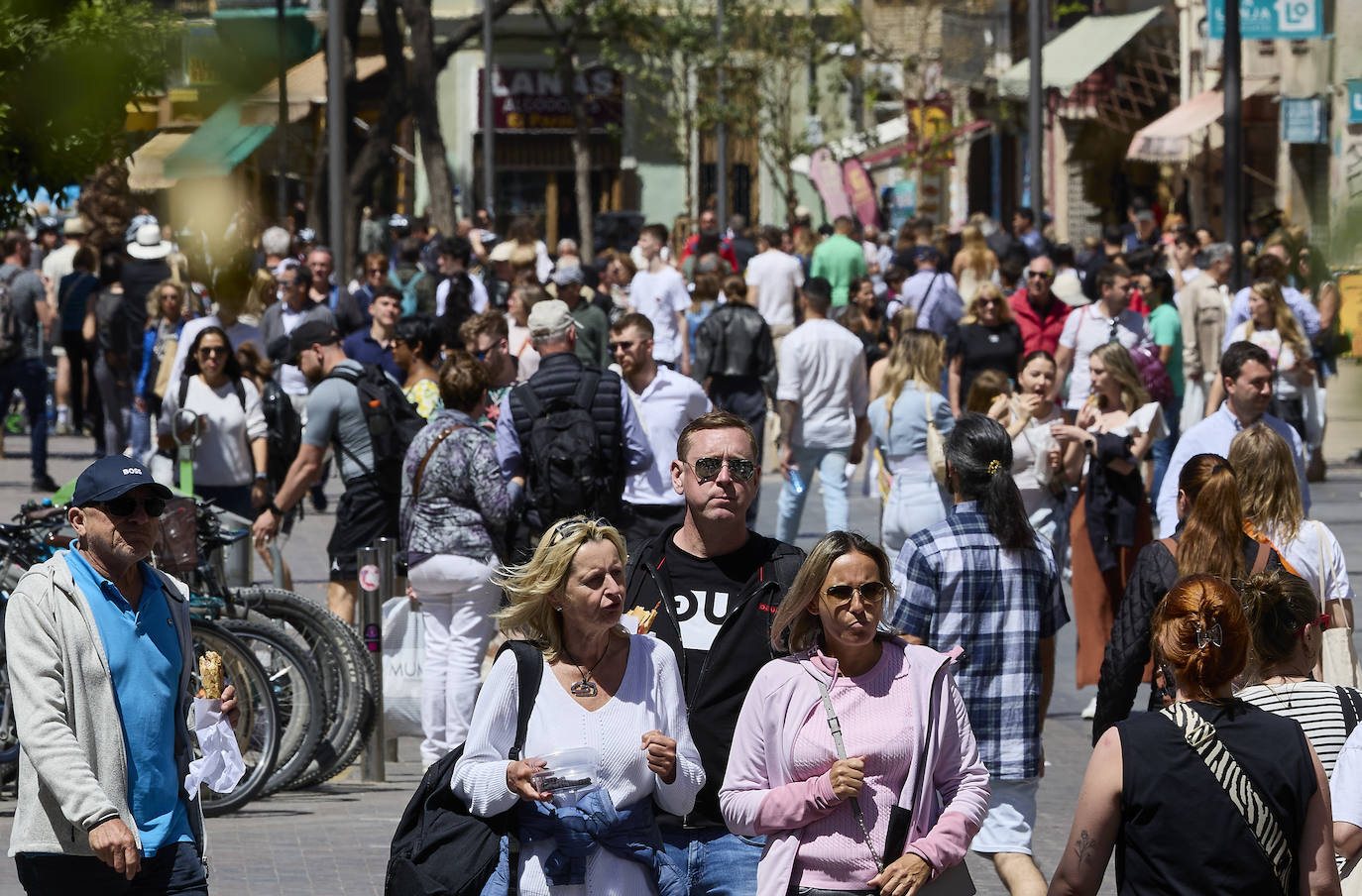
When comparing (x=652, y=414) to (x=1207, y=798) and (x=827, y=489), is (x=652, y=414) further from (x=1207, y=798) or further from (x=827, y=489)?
(x=1207, y=798)

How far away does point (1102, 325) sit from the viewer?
14.5m

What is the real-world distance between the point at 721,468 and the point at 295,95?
3.75m

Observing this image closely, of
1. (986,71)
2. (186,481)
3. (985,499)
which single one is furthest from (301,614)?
(986,71)

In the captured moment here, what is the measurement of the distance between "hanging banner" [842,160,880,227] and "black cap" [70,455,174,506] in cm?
2756

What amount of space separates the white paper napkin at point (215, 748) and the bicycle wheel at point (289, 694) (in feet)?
10.1

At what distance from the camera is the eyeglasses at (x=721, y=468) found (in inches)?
198

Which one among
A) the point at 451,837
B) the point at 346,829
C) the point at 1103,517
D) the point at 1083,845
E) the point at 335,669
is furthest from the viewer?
the point at 1103,517

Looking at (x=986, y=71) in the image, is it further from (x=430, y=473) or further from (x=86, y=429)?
(x=430, y=473)

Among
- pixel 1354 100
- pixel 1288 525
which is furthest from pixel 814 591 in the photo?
pixel 1354 100

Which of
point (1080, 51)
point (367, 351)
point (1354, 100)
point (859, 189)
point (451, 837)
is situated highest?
point (1080, 51)

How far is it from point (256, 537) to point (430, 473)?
190cm

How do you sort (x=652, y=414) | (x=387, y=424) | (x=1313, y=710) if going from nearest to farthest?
(x=1313, y=710)
(x=652, y=414)
(x=387, y=424)

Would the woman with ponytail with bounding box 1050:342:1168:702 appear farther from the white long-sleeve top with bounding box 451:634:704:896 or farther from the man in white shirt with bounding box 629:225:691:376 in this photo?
the man in white shirt with bounding box 629:225:691:376

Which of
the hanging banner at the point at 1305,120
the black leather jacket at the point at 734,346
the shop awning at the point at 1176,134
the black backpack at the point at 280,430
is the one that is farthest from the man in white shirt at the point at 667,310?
the hanging banner at the point at 1305,120
